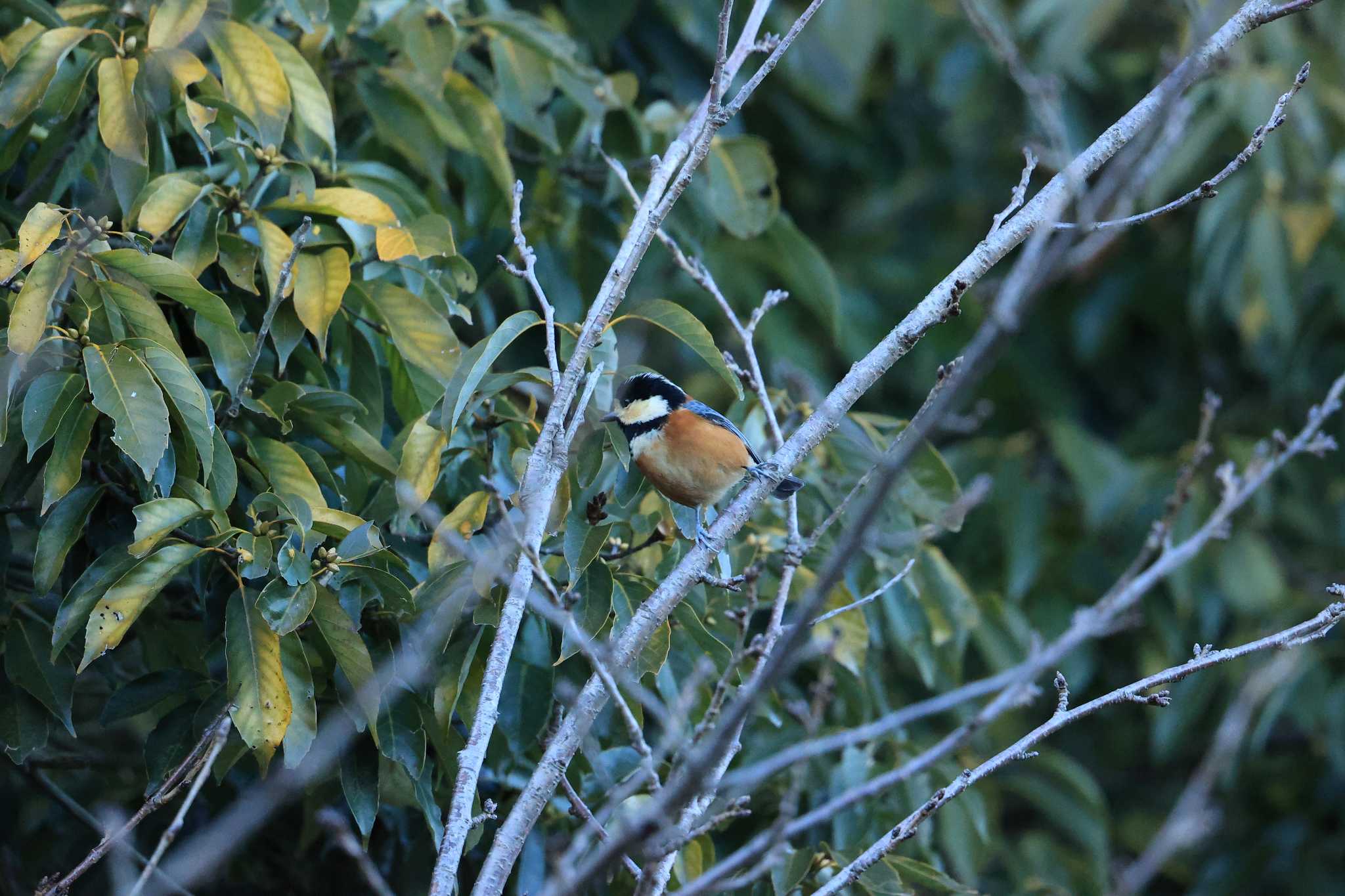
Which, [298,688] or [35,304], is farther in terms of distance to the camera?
[298,688]

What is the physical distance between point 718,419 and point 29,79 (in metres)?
1.87

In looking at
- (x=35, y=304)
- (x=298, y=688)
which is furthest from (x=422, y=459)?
(x=35, y=304)

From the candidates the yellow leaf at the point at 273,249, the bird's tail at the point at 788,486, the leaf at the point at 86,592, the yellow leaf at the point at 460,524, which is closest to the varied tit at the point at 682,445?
the bird's tail at the point at 788,486

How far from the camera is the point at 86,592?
2.20 m

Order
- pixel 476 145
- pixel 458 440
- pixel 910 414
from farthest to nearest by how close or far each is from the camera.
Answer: pixel 910 414, pixel 476 145, pixel 458 440

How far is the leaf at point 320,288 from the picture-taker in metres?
2.53

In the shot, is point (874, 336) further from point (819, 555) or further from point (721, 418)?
point (819, 555)

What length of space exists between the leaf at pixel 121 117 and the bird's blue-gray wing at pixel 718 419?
1.53 metres

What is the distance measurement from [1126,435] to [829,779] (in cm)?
391

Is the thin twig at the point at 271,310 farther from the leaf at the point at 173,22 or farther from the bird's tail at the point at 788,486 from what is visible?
the bird's tail at the point at 788,486

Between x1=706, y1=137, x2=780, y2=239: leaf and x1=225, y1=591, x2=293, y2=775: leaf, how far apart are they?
6.23 feet

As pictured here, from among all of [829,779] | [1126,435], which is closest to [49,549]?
[829,779]

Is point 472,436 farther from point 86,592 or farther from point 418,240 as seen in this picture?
point 86,592

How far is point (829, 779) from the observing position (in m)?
3.21
